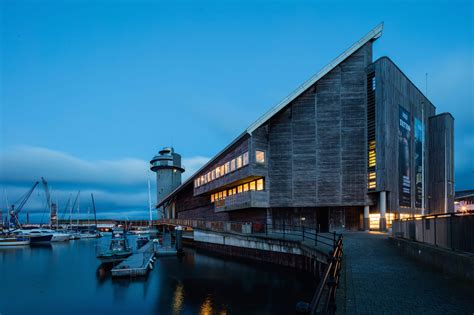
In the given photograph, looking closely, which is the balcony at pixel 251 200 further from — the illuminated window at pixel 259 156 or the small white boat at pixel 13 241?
the small white boat at pixel 13 241

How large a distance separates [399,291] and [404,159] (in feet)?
111

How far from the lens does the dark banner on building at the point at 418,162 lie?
42.7 metres

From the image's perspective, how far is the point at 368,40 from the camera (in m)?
37.1

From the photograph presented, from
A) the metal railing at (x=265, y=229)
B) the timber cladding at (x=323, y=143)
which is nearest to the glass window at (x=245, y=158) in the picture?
the timber cladding at (x=323, y=143)

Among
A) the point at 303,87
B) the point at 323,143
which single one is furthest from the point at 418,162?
the point at 303,87

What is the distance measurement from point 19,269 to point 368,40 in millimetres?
45308

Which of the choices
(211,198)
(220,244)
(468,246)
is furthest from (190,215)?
(468,246)

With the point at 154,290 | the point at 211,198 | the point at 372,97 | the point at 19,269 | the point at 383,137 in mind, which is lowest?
the point at 19,269

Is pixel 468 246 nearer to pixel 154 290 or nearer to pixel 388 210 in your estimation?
pixel 154 290

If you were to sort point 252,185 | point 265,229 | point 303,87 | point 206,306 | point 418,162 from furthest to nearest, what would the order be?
1. point 418,162
2. point 252,185
3. point 303,87
4. point 265,229
5. point 206,306

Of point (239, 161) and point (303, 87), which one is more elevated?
point (303, 87)

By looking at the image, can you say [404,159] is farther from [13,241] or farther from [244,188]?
[13,241]

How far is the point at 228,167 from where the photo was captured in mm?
41500

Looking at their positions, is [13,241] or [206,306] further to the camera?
[13,241]
